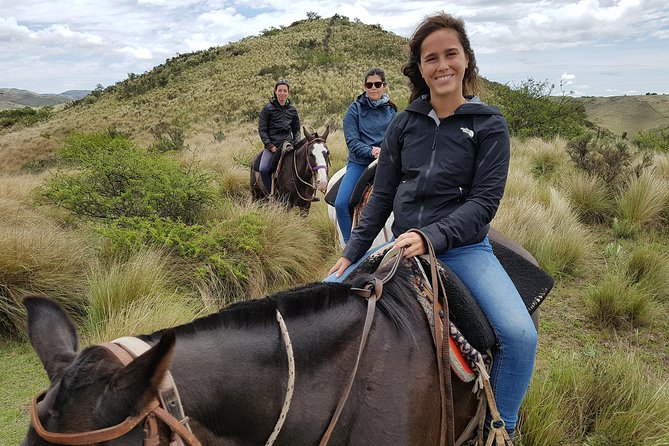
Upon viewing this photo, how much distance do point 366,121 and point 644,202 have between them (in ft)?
17.0

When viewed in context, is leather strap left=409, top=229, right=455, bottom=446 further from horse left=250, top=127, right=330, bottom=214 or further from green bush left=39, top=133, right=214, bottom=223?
horse left=250, top=127, right=330, bottom=214

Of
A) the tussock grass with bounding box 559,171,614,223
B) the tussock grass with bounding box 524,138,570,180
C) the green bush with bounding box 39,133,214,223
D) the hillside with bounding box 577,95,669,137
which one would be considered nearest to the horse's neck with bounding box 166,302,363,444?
the green bush with bounding box 39,133,214,223

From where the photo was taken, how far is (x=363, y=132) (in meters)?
6.02

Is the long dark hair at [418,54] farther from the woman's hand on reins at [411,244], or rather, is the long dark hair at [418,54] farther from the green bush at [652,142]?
the green bush at [652,142]

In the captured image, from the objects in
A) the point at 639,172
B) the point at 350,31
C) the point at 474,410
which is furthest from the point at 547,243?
the point at 350,31

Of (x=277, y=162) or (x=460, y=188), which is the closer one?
(x=460, y=188)

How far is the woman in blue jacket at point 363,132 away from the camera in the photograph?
5.70 m

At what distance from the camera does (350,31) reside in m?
53.5

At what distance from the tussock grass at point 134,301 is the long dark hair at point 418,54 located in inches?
109

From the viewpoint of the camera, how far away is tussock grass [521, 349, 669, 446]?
3.10 m

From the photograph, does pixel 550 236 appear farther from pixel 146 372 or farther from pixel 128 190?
pixel 146 372

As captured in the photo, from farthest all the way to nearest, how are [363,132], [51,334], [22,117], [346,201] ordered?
[22,117]
[363,132]
[346,201]
[51,334]

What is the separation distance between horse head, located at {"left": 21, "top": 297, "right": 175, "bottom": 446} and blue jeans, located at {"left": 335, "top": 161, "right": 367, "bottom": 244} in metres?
4.44

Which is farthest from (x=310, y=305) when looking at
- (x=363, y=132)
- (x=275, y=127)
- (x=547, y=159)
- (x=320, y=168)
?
(x=547, y=159)
